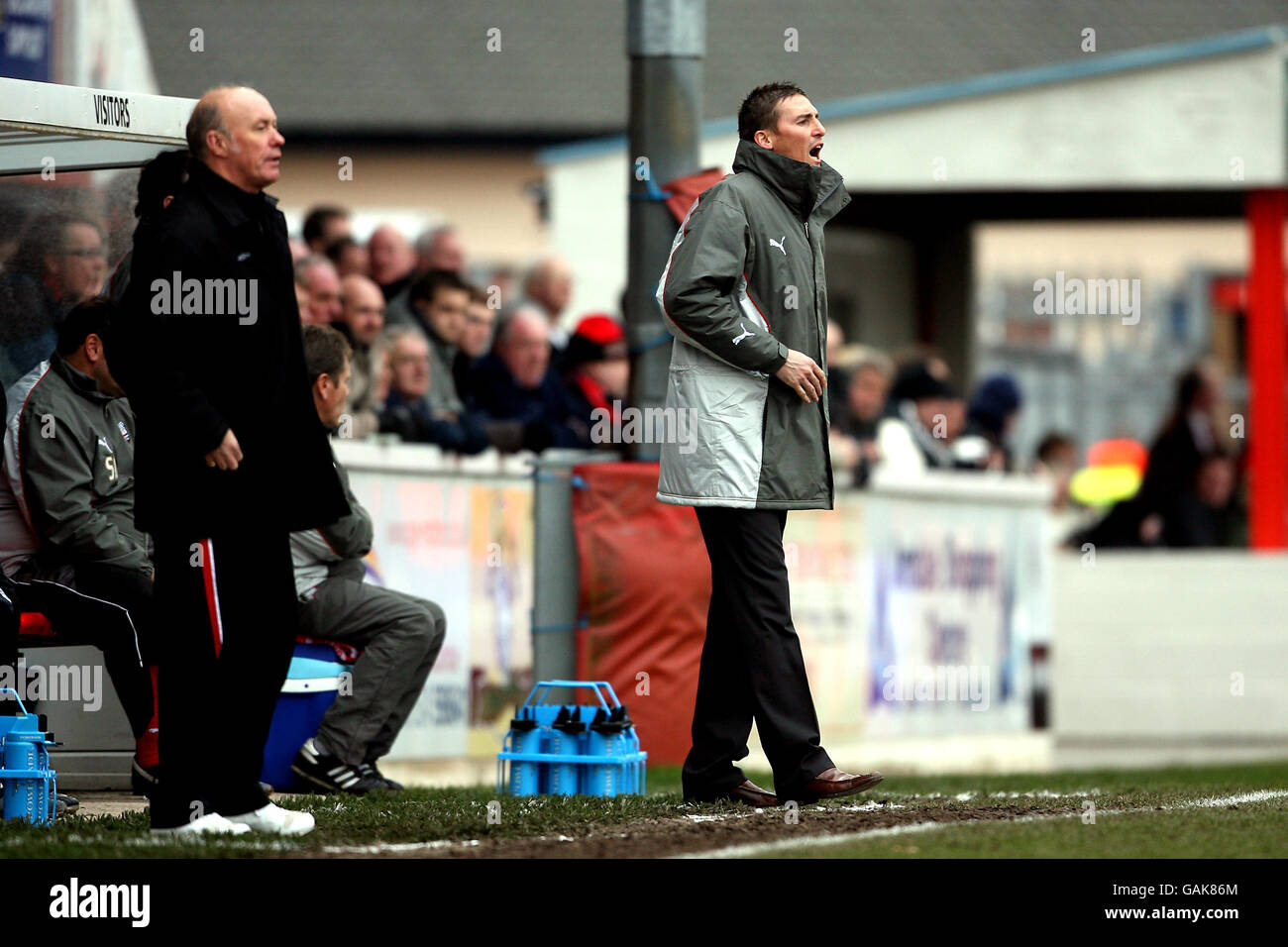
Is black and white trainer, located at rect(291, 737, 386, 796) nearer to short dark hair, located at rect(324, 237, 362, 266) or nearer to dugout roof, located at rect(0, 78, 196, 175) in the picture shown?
dugout roof, located at rect(0, 78, 196, 175)

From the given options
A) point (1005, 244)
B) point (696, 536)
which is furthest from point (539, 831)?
point (1005, 244)

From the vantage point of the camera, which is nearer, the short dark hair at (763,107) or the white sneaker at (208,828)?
the white sneaker at (208,828)

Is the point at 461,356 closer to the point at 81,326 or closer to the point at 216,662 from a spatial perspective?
the point at 81,326

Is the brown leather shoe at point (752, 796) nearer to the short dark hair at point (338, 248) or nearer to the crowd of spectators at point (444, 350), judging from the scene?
the crowd of spectators at point (444, 350)

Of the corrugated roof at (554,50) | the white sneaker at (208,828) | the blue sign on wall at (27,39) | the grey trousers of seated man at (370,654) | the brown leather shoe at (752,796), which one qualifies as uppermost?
the corrugated roof at (554,50)

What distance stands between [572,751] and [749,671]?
97 cm

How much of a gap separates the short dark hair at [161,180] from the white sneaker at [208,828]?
1.87 m

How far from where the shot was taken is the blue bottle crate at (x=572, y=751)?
26.3 ft

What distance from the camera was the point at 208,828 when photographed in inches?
255

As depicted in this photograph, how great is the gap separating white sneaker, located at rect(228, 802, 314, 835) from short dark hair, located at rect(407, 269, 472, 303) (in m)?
5.68

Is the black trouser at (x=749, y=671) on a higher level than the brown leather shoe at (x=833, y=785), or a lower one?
higher

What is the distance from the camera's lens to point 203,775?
6605 mm

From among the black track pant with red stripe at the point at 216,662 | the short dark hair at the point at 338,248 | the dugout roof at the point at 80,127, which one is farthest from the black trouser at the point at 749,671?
the short dark hair at the point at 338,248

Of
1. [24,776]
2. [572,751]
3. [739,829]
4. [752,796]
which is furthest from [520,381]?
[739,829]
